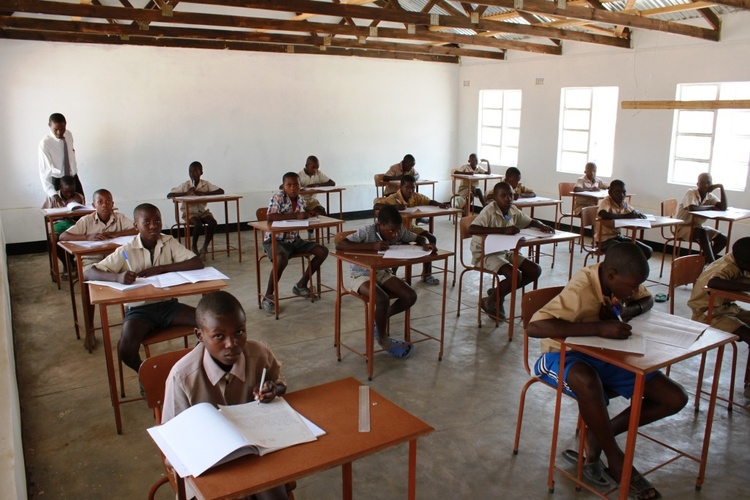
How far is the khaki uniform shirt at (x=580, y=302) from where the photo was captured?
254cm

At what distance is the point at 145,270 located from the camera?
3.38 metres

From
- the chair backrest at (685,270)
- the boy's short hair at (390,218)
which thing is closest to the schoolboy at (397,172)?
the boy's short hair at (390,218)

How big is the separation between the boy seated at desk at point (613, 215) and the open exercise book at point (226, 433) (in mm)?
4837

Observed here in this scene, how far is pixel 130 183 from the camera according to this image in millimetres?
8625

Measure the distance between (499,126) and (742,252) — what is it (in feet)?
25.5

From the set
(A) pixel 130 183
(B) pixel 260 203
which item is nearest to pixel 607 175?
(B) pixel 260 203

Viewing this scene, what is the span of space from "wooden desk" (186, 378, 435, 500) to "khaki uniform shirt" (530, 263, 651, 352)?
1.02 metres

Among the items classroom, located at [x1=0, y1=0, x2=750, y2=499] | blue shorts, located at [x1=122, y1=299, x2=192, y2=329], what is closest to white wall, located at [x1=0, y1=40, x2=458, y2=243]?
classroom, located at [x1=0, y1=0, x2=750, y2=499]

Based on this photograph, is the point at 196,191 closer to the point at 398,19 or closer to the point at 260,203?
the point at 260,203

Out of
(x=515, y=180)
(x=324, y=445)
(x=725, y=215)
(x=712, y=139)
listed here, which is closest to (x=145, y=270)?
(x=324, y=445)

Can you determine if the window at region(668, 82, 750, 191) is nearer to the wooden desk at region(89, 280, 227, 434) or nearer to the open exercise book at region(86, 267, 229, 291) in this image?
the open exercise book at region(86, 267, 229, 291)

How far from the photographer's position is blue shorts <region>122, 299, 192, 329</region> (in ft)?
10.9

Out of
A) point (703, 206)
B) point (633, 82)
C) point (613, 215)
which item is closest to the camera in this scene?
point (613, 215)

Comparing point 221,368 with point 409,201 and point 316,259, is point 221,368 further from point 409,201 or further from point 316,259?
point 409,201
